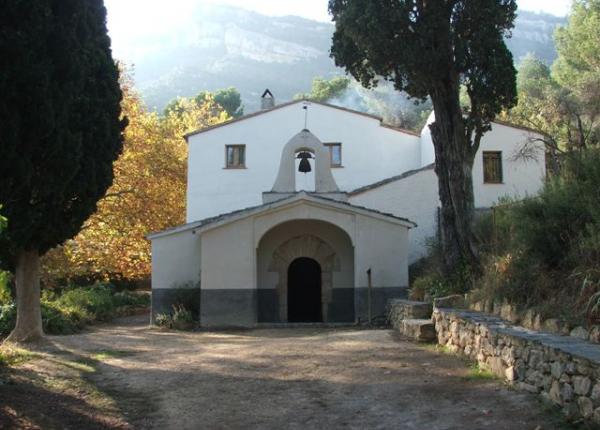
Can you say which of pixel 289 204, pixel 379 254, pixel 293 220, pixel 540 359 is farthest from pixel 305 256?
pixel 540 359

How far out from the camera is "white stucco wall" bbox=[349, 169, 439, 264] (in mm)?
22547

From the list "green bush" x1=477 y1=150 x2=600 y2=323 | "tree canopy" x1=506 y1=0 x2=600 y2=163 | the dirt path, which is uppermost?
"tree canopy" x1=506 y1=0 x2=600 y2=163

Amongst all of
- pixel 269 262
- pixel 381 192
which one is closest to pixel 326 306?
pixel 269 262

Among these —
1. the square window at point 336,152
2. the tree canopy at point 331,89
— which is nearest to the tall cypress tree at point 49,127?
the square window at point 336,152

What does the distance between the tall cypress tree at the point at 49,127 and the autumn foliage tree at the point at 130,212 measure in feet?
28.8

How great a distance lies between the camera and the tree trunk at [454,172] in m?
12.8

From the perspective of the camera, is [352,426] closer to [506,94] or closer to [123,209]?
[506,94]

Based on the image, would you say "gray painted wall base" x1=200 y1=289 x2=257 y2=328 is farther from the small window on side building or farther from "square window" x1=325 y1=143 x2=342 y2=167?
the small window on side building

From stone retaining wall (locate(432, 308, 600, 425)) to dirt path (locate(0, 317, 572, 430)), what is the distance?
0.22 m

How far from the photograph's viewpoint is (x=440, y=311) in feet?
35.4

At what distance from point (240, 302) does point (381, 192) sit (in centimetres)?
796

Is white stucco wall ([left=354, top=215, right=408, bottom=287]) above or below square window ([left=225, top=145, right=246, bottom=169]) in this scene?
below


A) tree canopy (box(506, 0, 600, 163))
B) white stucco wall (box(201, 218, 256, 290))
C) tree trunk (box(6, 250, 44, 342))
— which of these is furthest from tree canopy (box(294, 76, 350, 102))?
tree trunk (box(6, 250, 44, 342))

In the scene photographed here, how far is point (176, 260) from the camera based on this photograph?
18.5 metres
